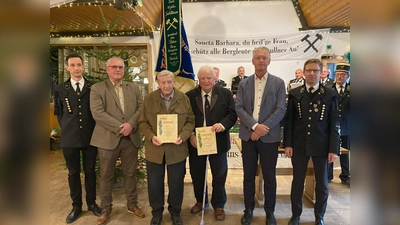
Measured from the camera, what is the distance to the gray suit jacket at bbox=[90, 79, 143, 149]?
2.50m

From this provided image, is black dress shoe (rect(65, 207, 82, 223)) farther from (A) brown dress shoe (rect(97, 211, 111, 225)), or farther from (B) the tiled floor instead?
(A) brown dress shoe (rect(97, 211, 111, 225))

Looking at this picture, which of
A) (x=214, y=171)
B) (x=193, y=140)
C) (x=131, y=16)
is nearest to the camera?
(x=193, y=140)

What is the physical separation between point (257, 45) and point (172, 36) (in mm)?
3459

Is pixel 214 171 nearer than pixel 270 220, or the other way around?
pixel 270 220

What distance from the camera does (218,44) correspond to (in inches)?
244

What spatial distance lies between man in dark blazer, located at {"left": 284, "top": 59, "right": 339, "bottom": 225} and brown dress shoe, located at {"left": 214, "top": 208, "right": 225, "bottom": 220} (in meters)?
0.75

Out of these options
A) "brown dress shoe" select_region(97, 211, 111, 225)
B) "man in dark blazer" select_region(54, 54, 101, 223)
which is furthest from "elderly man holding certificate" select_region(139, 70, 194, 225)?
"man in dark blazer" select_region(54, 54, 101, 223)

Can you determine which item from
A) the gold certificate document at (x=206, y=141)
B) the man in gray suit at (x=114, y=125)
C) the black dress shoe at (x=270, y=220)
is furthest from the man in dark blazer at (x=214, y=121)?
the man in gray suit at (x=114, y=125)

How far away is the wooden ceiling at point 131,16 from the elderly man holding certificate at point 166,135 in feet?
8.39

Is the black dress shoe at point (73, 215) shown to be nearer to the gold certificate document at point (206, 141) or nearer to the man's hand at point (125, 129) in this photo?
the man's hand at point (125, 129)

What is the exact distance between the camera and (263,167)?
8.16 feet

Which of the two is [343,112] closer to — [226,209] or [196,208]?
[226,209]

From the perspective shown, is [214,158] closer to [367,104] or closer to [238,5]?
[367,104]

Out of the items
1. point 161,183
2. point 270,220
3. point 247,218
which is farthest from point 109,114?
point 270,220
